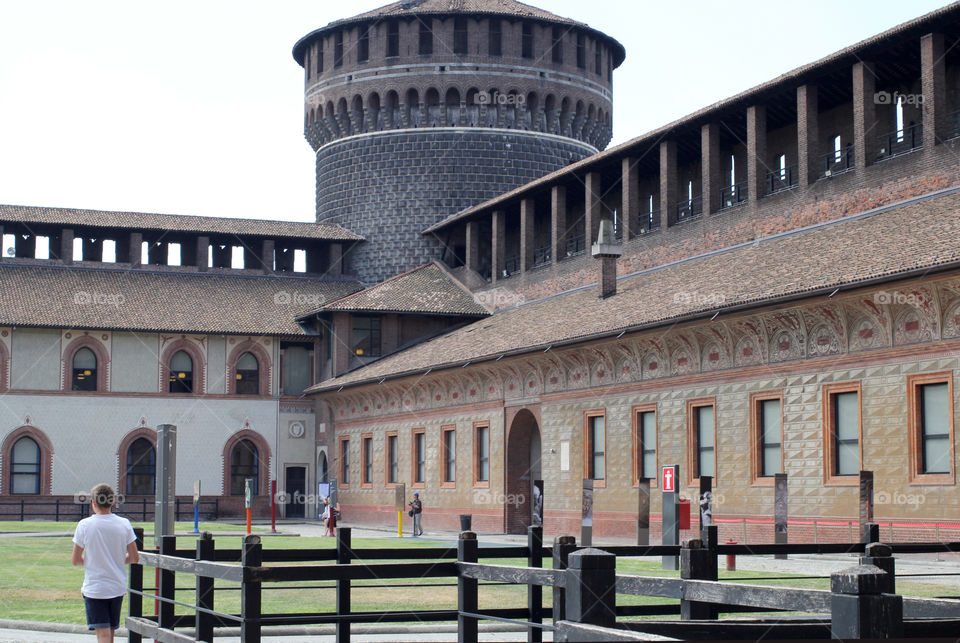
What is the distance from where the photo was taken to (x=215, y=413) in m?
57.4

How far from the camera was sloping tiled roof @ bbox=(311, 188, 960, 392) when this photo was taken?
2652cm

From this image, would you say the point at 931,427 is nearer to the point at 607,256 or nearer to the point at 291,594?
the point at 291,594

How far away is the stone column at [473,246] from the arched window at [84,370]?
15.7 m

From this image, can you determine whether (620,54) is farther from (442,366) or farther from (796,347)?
(796,347)

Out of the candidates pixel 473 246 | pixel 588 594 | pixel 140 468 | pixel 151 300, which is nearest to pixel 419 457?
pixel 473 246

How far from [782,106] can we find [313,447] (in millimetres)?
29013

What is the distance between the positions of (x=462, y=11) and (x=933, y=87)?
3243 centimetres

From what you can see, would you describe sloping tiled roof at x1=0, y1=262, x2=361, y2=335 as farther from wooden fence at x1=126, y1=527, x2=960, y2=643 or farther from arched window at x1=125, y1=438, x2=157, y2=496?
wooden fence at x1=126, y1=527, x2=960, y2=643

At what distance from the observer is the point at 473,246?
5550 centimetres

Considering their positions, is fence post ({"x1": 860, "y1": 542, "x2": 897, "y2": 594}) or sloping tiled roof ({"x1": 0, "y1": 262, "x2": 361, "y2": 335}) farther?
sloping tiled roof ({"x1": 0, "y1": 262, "x2": 361, "y2": 335})

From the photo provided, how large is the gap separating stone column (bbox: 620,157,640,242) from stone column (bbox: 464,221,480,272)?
42.4ft

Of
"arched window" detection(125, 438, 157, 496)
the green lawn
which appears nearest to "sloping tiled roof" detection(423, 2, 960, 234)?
the green lawn

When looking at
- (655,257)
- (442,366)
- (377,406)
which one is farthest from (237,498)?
(655,257)

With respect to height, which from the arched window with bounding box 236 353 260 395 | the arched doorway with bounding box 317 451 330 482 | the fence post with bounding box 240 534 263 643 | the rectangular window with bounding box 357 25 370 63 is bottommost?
the arched doorway with bounding box 317 451 330 482
